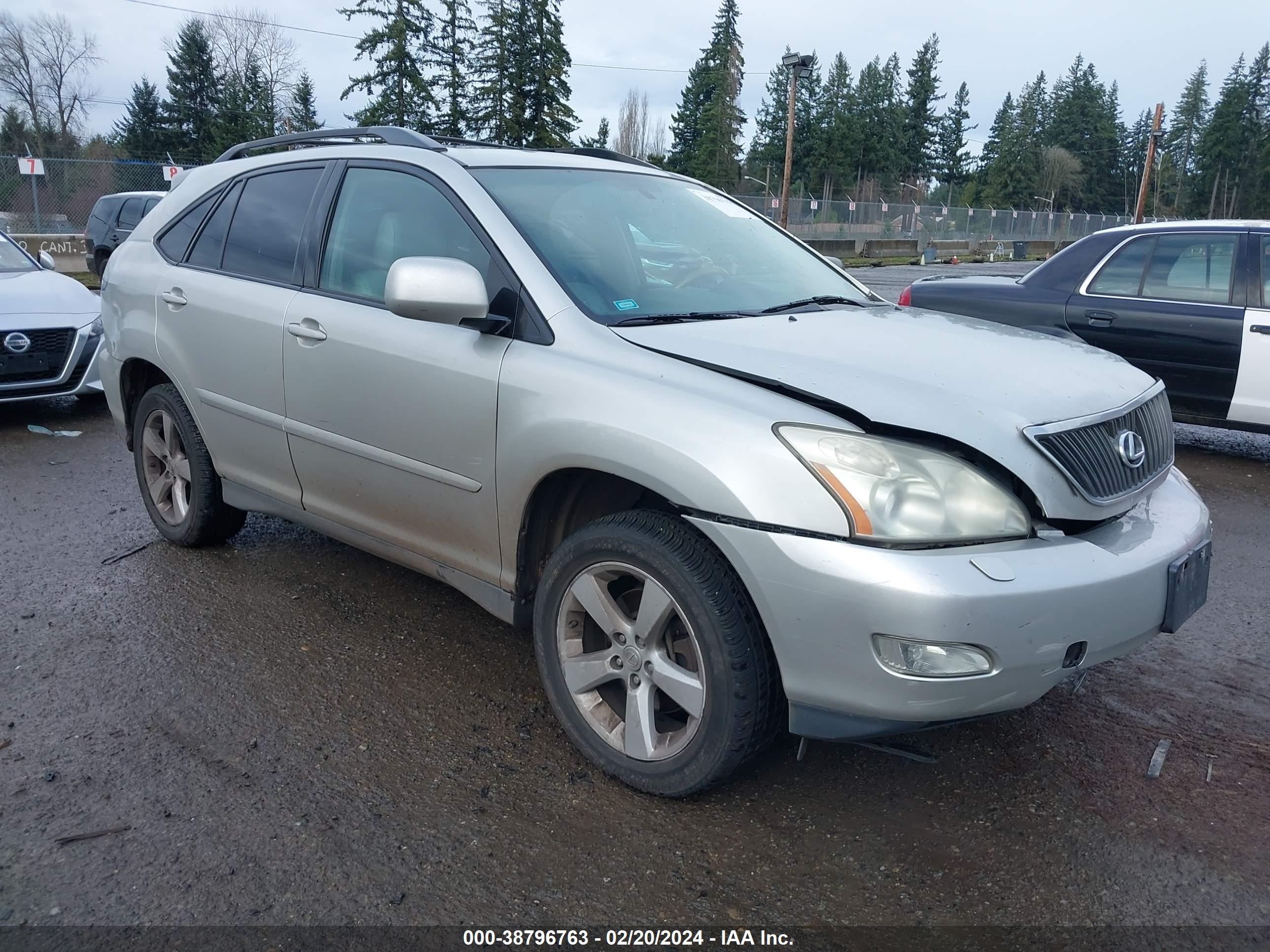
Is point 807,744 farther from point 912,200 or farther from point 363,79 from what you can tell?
point 912,200

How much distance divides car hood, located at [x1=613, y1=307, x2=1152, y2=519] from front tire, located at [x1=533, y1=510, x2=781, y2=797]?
51 centimetres

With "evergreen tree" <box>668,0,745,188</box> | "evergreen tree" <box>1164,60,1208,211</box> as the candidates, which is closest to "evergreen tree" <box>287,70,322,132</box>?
"evergreen tree" <box>668,0,745,188</box>

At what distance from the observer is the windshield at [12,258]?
8148mm

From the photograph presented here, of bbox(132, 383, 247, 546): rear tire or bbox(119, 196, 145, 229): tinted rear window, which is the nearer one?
bbox(132, 383, 247, 546): rear tire

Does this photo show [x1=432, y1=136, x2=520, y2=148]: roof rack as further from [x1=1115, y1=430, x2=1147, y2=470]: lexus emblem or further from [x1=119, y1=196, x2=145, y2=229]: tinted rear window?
[x1=119, y1=196, x2=145, y2=229]: tinted rear window

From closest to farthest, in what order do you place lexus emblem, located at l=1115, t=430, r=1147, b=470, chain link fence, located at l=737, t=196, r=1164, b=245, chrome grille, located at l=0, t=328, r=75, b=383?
lexus emblem, located at l=1115, t=430, r=1147, b=470 < chrome grille, located at l=0, t=328, r=75, b=383 < chain link fence, located at l=737, t=196, r=1164, b=245

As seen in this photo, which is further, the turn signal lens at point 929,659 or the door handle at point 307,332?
the door handle at point 307,332

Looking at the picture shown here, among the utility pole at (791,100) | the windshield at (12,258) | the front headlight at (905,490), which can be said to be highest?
the utility pole at (791,100)

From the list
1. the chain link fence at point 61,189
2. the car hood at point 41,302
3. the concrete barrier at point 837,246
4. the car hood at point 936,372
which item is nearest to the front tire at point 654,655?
the car hood at point 936,372

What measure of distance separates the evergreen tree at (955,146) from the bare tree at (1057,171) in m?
8.25

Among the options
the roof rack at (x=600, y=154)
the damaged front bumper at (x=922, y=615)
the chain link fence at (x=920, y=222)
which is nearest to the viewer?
the damaged front bumper at (x=922, y=615)

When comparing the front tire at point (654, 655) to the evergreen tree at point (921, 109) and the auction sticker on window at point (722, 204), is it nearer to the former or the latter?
the auction sticker on window at point (722, 204)

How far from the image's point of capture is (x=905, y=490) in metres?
2.40

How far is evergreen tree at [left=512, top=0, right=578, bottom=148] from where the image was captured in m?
48.0
